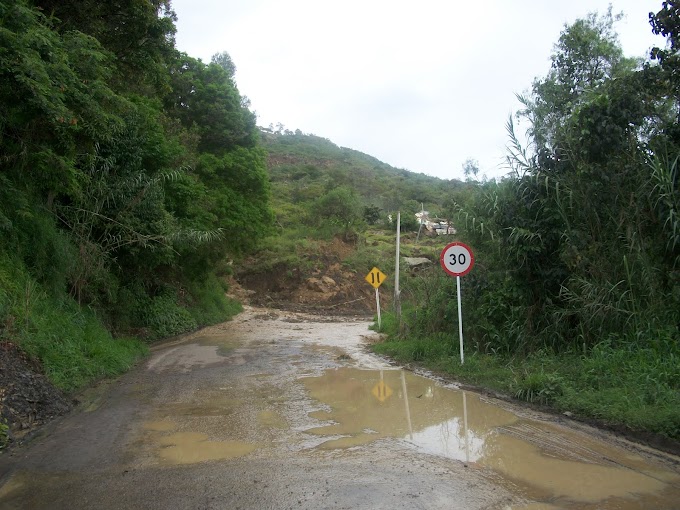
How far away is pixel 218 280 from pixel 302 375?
25015 millimetres

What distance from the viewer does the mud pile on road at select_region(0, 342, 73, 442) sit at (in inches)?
295

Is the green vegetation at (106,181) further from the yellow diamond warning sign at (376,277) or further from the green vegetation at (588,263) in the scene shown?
the green vegetation at (588,263)

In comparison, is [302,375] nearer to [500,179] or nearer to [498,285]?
[498,285]

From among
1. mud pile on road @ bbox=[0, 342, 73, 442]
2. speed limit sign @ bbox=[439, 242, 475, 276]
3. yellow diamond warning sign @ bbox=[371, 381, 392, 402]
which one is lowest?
yellow diamond warning sign @ bbox=[371, 381, 392, 402]

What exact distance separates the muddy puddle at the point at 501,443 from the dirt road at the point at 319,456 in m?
0.02

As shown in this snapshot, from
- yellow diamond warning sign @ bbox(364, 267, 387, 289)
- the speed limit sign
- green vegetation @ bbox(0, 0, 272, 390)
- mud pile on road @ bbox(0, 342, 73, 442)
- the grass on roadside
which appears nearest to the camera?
the grass on roadside

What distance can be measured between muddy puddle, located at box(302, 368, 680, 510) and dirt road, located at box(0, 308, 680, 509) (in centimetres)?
2

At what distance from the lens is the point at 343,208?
49.6 meters

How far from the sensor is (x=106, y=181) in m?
16.8

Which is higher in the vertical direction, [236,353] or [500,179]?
[500,179]

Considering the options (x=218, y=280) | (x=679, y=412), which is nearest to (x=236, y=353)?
(x=679, y=412)

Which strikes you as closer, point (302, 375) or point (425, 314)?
point (302, 375)

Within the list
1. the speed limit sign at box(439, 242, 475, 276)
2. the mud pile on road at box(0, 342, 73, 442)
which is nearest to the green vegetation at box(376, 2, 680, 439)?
the speed limit sign at box(439, 242, 475, 276)

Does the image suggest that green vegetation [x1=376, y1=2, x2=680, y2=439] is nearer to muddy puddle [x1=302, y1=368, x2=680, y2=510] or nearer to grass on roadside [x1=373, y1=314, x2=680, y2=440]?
grass on roadside [x1=373, y1=314, x2=680, y2=440]
